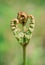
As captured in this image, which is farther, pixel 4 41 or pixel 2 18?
pixel 2 18

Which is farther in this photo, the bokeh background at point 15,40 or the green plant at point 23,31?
the bokeh background at point 15,40

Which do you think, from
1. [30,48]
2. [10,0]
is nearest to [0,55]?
[30,48]

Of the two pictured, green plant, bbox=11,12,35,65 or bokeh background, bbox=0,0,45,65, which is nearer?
green plant, bbox=11,12,35,65

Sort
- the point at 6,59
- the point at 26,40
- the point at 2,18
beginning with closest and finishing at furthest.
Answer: the point at 26,40, the point at 6,59, the point at 2,18

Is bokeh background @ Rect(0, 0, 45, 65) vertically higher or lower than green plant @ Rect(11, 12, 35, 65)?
lower

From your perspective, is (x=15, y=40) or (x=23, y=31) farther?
(x=15, y=40)

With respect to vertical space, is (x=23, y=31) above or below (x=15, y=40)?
above

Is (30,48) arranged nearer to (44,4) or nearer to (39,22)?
(39,22)

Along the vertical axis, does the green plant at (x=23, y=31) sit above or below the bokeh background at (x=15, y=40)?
above
